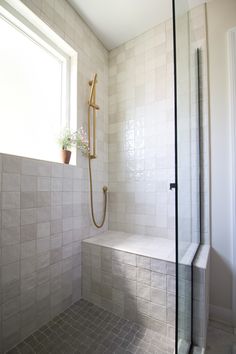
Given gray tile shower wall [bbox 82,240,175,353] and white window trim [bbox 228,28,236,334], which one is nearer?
gray tile shower wall [bbox 82,240,175,353]

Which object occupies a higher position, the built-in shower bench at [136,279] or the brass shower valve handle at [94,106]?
the brass shower valve handle at [94,106]

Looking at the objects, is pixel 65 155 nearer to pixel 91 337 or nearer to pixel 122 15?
pixel 91 337

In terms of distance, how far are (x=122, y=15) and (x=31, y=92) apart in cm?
114

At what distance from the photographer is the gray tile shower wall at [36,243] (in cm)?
106

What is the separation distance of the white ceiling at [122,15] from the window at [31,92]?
0.45 m

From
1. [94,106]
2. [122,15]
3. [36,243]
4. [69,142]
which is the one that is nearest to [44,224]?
[36,243]

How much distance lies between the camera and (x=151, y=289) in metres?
1.22

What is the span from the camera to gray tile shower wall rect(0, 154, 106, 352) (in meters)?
1.06

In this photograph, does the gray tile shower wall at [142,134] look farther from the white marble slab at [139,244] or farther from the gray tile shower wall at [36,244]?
the gray tile shower wall at [36,244]

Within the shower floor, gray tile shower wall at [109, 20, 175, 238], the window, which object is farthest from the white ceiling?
the shower floor

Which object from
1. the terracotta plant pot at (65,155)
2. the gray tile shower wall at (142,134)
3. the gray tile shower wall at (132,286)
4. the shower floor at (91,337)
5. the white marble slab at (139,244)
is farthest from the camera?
the gray tile shower wall at (142,134)

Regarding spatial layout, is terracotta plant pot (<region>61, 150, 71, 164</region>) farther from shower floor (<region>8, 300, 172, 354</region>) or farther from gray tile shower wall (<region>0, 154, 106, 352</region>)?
shower floor (<region>8, 300, 172, 354</region>)

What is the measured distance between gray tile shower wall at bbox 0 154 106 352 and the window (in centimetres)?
23

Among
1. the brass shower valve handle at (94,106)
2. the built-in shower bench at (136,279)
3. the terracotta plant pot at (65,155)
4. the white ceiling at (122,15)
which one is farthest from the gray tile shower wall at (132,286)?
the white ceiling at (122,15)
